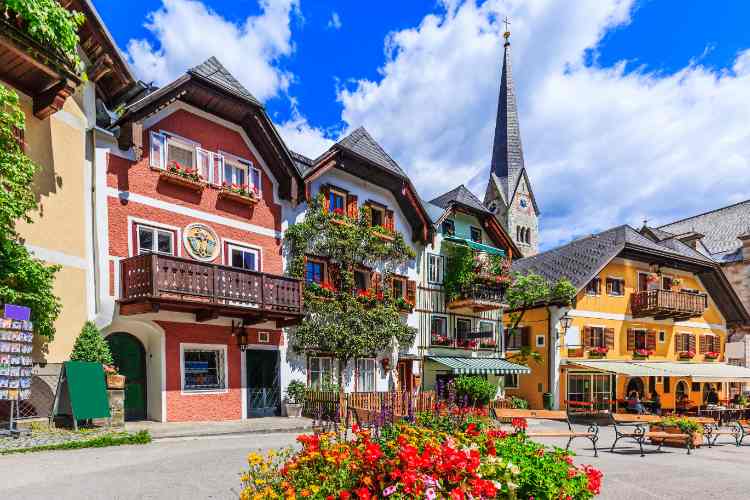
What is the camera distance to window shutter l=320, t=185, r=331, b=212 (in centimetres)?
1989

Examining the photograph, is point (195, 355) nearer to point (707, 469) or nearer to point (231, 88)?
point (231, 88)

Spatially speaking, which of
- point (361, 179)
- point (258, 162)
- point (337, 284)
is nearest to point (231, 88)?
point (258, 162)

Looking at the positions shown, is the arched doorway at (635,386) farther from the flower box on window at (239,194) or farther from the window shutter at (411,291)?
the flower box on window at (239,194)

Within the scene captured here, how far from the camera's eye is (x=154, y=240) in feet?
50.0

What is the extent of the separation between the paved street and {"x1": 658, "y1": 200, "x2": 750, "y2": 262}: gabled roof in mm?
31221

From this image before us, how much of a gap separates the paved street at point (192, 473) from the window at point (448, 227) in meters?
13.3

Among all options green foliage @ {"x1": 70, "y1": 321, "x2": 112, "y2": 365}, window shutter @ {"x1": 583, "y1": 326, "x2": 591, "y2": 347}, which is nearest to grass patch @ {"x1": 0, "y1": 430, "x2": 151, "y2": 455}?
green foliage @ {"x1": 70, "y1": 321, "x2": 112, "y2": 365}

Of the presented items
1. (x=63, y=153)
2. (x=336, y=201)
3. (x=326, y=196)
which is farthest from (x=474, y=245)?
(x=63, y=153)

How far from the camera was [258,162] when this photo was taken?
60.6 ft

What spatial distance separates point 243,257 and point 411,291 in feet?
26.4

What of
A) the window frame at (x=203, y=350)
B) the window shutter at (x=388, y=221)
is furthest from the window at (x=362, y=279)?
the window frame at (x=203, y=350)

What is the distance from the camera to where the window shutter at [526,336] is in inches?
1075

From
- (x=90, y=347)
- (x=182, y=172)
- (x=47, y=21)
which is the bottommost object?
(x=90, y=347)

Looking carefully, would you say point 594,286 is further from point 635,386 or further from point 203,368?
point 203,368
